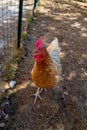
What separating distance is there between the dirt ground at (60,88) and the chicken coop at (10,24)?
27 centimetres

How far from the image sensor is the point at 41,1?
25.9 ft

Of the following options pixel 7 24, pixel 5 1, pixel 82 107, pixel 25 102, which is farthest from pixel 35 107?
pixel 5 1

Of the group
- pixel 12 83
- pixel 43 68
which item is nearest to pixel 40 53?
pixel 43 68

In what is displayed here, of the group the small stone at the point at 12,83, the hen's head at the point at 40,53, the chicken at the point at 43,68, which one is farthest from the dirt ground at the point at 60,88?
the hen's head at the point at 40,53

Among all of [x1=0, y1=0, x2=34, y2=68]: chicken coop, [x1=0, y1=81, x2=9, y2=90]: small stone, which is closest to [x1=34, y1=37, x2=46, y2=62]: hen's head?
[x1=0, y1=81, x2=9, y2=90]: small stone

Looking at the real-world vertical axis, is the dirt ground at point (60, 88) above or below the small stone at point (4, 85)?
below

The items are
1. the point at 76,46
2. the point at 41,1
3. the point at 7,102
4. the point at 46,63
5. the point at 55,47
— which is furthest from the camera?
the point at 41,1

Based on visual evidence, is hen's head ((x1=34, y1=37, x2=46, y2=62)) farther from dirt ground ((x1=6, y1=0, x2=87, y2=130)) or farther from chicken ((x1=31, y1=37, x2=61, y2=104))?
dirt ground ((x1=6, y1=0, x2=87, y2=130))

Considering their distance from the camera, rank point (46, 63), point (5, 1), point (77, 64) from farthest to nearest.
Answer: point (5, 1) < point (77, 64) < point (46, 63)

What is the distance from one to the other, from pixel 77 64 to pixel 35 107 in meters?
1.50

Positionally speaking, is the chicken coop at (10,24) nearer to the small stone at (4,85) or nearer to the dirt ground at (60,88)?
the dirt ground at (60,88)

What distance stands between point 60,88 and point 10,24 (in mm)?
2256

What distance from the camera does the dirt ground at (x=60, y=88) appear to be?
381cm

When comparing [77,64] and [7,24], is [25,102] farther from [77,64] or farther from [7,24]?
[7,24]
